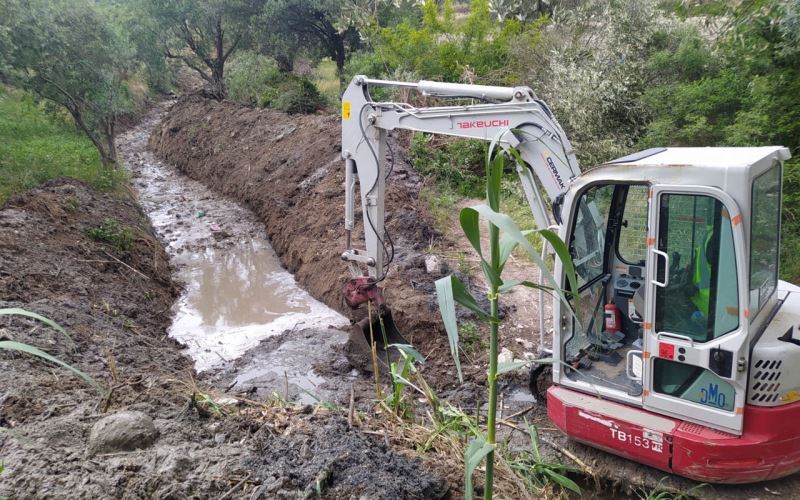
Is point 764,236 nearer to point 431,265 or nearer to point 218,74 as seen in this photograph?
point 431,265

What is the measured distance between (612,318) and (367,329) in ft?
10.8

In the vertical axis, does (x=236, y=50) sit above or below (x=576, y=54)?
above

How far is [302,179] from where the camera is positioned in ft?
43.9

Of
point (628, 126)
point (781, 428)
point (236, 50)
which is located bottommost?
point (781, 428)

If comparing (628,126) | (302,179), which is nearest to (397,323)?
(302,179)

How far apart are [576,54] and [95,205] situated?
445 inches

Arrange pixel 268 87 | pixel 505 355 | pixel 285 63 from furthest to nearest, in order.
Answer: pixel 285 63 < pixel 268 87 < pixel 505 355

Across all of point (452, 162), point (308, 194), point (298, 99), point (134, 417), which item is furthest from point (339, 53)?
point (134, 417)

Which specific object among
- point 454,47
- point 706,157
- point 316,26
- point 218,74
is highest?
point 316,26

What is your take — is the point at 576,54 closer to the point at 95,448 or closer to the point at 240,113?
the point at 240,113

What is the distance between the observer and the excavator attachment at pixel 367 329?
6852 mm

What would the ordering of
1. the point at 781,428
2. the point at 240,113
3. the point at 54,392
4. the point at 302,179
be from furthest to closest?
the point at 240,113 < the point at 302,179 < the point at 54,392 < the point at 781,428

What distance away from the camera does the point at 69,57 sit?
13.5m

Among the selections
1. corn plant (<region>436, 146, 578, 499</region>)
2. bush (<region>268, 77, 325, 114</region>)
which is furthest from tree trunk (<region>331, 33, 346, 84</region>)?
corn plant (<region>436, 146, 578, 499</region>)
